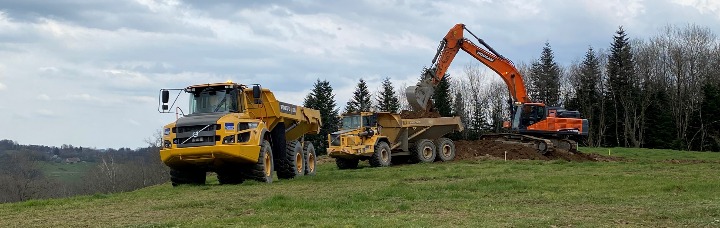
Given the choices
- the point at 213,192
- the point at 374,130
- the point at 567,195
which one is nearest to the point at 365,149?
the point at 374,130

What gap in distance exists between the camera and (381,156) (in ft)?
102

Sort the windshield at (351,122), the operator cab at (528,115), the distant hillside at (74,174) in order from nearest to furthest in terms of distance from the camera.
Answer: the windshield at (351,122) → the operator cab at (528,115) → the distant hillside at (74,174)

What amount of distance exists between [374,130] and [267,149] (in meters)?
11.8

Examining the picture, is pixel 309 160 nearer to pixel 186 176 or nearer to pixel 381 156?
pixel 186 176

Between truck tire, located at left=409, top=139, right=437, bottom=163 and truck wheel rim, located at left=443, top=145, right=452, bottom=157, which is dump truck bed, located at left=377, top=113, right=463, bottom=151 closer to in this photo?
truck tire, located at left=409, top=139, right=437, bottom=163

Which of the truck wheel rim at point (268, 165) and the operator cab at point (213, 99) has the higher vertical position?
the operator cab at point (213, 99)

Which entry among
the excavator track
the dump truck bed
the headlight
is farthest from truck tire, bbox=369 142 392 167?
the headlight

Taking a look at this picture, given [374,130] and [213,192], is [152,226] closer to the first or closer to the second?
[213,192]

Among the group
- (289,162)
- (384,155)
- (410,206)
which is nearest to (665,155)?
(384,155)

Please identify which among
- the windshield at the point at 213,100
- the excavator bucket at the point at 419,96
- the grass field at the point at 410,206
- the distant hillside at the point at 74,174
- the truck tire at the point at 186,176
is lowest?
the distant hillside at the point at 74,174

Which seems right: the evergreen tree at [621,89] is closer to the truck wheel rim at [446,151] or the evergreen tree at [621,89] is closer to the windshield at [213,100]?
the truck wheel rim at [446,151]

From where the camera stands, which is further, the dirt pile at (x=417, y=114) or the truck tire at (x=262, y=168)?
the dirt pile at (x=417, y=114)

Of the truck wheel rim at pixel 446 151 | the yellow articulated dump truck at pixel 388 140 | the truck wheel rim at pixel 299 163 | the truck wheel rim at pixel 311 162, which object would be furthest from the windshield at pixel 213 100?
the truck wheel rim at pixel 446 151

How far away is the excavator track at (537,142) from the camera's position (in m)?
37.0
